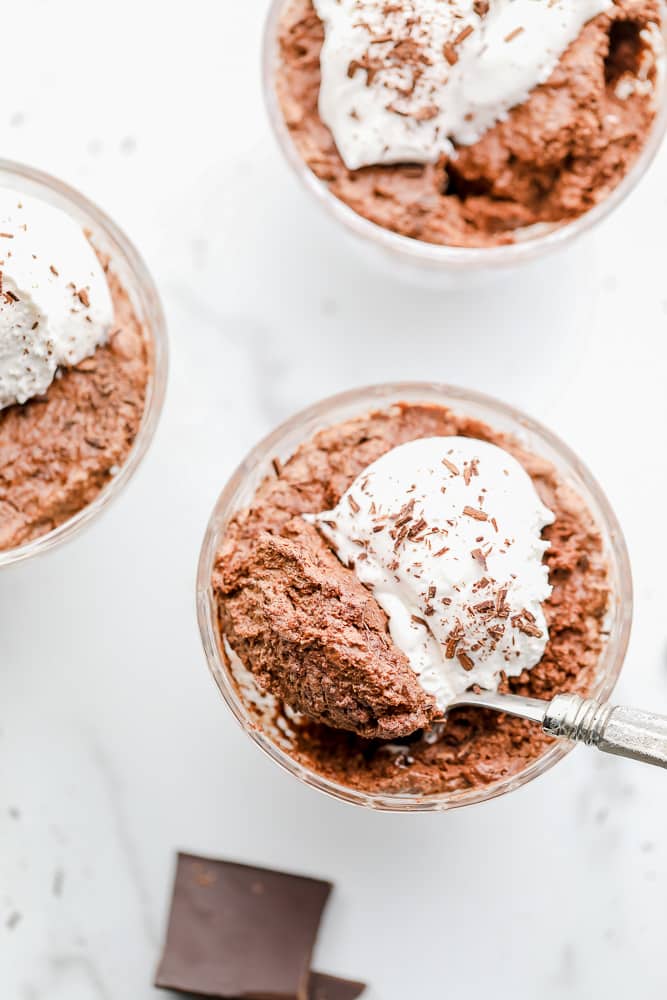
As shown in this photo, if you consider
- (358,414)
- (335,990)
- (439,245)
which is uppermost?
(439,245)

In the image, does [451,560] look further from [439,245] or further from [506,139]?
[506,139]

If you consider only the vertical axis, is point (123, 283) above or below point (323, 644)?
above

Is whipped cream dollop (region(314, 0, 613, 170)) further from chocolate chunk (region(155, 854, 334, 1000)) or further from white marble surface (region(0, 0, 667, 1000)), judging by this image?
chocolate chunk (region(155, 854, 334, 1000))

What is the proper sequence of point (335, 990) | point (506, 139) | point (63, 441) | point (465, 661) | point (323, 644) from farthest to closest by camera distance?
point (335, 990), point (506, 139), point (63, 441), point (465, 661), point (323, 644)

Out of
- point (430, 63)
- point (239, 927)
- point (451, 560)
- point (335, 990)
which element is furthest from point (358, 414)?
point (335, 990)

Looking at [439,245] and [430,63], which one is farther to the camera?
[439,245]

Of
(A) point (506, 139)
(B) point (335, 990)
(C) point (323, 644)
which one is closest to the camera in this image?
(C) point (323, 644)

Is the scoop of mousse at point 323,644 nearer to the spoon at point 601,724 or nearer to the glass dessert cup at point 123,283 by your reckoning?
the spoon at point 601,724

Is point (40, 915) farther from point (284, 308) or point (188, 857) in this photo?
point (284, 308)
